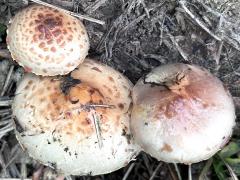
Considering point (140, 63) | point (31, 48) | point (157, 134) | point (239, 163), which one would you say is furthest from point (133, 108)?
point (239, 163)

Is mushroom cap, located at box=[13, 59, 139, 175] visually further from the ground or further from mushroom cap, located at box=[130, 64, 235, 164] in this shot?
the ground

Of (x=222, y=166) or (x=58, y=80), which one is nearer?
(x=58, y=80)

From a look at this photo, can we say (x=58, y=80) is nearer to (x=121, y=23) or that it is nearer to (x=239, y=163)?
(x=121, y=23)

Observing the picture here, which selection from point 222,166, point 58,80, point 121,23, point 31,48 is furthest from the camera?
point 222,166

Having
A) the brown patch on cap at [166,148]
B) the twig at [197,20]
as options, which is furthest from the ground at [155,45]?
the brown patch on cap at [166,148]

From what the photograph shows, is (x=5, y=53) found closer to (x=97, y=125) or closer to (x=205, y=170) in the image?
(x=97, y=125)

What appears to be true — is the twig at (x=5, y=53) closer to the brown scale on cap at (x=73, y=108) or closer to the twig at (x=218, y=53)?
the brown scale on cap at (x=73, y=108)

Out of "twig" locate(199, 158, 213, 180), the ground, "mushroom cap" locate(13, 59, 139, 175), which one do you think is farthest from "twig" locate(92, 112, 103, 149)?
"twig" locate(199, 158, 213, 180)
